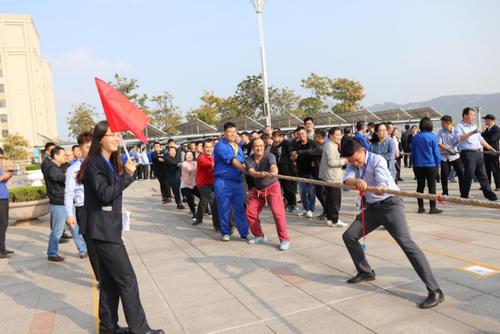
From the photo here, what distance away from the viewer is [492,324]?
3.25 meters

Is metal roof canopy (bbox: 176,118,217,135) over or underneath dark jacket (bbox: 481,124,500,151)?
over

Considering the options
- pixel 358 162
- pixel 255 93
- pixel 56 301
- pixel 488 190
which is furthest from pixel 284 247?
pixel 255 93

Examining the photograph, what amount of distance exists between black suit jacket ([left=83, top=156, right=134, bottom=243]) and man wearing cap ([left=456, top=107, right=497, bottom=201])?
7059 millimetres

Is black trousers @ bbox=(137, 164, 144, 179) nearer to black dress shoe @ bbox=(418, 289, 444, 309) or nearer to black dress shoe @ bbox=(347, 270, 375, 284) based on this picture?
black dress shoe @ bbox=(347, 270, 375, 284)

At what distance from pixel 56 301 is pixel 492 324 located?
13.7 ft

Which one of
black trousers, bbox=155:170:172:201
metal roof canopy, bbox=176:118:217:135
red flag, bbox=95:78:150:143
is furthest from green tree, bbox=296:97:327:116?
red flag, bbox=95:78:150:143

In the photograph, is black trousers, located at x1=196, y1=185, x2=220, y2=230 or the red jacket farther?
the red jacket

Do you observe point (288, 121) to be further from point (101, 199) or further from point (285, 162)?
point (101, 199)

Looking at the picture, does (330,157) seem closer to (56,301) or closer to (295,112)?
(56,301)

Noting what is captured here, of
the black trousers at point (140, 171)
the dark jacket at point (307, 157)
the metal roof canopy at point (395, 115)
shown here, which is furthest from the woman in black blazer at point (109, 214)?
the metal roof canopy at point (395, 115)

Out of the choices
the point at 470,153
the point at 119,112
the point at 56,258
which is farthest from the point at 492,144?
the point at 56,258

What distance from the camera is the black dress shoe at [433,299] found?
3.62 m

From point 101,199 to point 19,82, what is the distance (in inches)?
2711

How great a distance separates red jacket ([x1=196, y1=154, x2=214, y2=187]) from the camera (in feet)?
25.4
